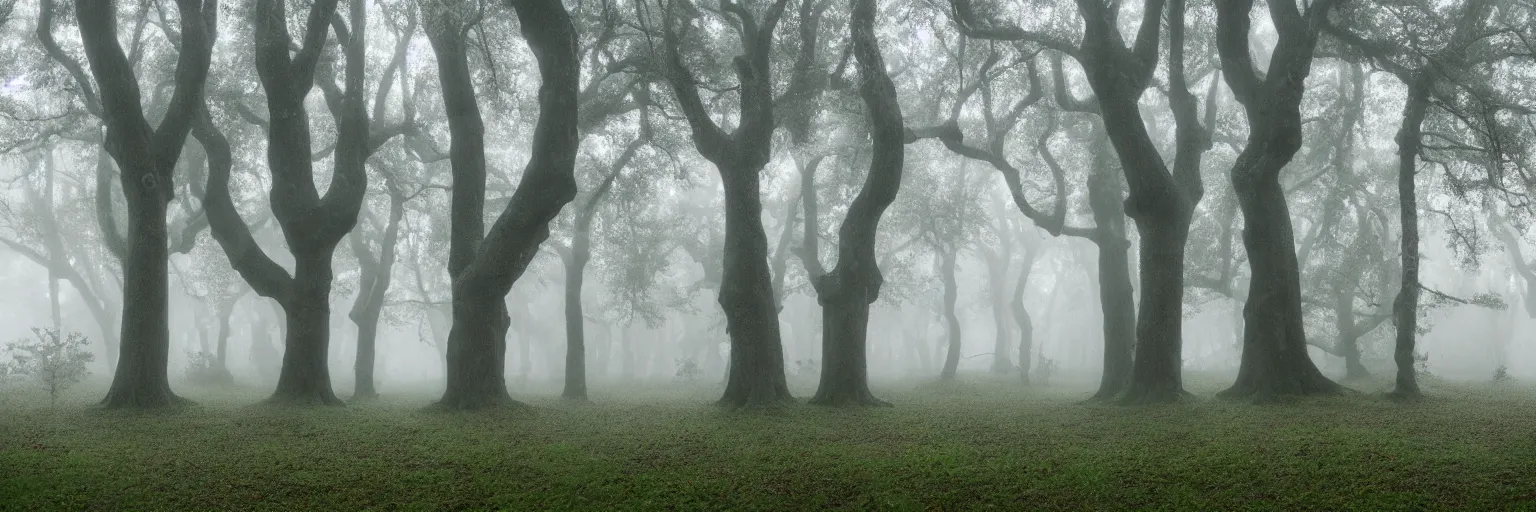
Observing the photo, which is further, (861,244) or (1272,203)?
(861,244)

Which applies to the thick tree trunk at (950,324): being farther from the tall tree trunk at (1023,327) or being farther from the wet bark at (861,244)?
the wet bark at (861,244)

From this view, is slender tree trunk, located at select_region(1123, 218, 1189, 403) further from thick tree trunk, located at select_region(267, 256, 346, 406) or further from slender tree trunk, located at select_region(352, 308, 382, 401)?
slender tree trunk, located at select_region(352, 308, 382, 401)

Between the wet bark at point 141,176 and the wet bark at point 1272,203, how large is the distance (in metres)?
16.2

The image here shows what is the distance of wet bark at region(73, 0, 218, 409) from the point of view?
495 inches

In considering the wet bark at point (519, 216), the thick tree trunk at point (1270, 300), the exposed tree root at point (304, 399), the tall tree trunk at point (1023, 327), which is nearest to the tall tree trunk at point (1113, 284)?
the thick tree trunk at point (1270, 300)

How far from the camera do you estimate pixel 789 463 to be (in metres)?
7.71

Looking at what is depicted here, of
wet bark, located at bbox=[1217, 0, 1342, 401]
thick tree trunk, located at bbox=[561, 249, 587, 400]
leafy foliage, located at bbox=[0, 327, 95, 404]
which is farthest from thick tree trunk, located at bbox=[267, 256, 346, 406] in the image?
wet bark, located at bbox=[1217, 0, 1342, 401]

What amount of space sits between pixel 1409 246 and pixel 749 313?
10014 millimetres

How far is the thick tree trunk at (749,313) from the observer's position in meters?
13.7

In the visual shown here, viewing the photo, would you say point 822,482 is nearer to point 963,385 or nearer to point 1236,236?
point 963,385

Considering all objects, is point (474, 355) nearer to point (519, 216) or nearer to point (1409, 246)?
point (519, 216)

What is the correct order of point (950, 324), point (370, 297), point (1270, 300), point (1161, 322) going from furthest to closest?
point (950, 324)
point (370, 297)
point (1270, 300)
point (1161, 322)

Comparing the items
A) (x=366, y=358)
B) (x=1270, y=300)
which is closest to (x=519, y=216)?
(x=366, y=358)

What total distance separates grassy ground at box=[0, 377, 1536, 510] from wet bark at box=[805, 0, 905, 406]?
10.2 ft
